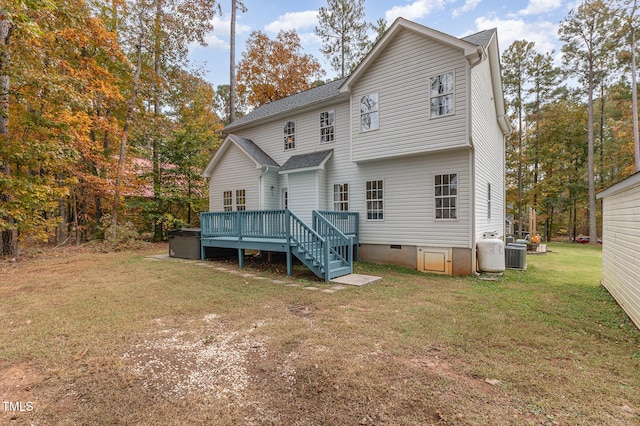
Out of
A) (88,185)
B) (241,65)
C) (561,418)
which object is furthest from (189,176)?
(561,418)

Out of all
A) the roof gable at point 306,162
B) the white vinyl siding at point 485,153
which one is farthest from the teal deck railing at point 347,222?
the white vinyl siding at point 485,153

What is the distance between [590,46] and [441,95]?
18.4 meters

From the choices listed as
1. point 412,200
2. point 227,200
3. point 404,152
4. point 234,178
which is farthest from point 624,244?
point 227,200

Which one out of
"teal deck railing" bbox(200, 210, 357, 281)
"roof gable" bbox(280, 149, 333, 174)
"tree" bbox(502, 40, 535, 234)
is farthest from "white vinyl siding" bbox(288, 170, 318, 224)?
"tree" bbox(502, 40, 535, 234)

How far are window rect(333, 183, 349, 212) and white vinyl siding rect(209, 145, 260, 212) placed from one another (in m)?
3.33

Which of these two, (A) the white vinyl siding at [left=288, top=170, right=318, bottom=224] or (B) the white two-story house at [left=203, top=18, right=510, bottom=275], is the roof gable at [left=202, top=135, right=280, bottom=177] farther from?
(A) the white vinyl siding at [left=288, top=170, right=318, bottom=224]

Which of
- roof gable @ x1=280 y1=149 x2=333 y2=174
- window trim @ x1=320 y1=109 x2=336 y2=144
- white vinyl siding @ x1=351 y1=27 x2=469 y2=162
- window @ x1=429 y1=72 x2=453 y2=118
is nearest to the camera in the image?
white vinyl siding @ x1=351 y1=27 x2=469 y2=162

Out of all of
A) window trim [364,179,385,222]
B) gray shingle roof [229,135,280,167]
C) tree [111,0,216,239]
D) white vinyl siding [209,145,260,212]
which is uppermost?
tree [111,0,216,239]

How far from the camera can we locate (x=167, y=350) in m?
3.59

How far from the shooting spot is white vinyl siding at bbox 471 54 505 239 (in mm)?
8641

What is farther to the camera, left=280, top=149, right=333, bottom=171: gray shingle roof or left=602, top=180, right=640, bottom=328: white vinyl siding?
left=280, top=149, right=333, bottom=171: gray shingle roof

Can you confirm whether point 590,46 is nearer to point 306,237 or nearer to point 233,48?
point 233,48

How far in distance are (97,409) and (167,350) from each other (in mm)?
1137

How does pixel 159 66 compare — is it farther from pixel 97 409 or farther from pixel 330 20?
pixel 97 409
